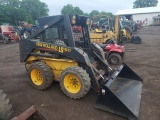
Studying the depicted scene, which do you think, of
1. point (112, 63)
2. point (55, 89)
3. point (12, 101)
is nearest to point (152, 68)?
point (112, 63)

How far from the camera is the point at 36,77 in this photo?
5055 millimetres

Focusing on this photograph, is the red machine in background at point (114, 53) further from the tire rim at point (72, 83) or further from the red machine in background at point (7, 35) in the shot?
the red machine in background at point (7, 35)

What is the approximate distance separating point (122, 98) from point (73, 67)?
1340mm

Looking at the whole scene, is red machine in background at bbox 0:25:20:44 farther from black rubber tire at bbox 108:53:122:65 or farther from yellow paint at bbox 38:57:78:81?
yellow paint at bbox 38:57:78:81

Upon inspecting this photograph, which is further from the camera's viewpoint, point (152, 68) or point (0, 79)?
point (152, 68)

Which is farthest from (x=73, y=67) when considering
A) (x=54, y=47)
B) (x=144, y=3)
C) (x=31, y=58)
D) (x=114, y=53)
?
(x=144, y=3)

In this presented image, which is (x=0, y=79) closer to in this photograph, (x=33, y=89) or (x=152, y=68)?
(x=33, y=89)

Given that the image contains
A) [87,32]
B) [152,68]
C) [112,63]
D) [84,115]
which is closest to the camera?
[84,115]

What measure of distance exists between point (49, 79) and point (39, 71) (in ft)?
1.26

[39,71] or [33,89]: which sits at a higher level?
[39,71]

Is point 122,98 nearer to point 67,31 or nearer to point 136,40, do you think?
point 67,31

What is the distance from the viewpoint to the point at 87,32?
5.41m

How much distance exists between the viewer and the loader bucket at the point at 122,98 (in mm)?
3537

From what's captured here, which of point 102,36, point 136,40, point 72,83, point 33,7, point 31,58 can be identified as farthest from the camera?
point 33,7
